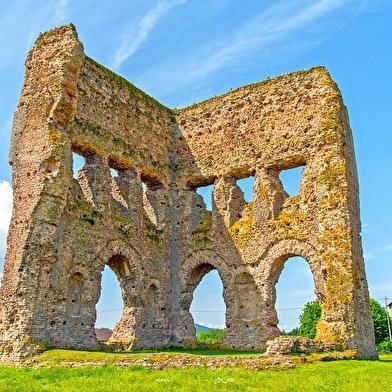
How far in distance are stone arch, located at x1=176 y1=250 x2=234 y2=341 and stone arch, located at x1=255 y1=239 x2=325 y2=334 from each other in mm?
1163

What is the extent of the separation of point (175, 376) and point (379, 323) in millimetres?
29106

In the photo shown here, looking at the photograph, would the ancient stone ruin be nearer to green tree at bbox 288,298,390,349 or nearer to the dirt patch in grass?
the dirt patch in grass

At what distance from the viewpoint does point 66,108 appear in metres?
14.9

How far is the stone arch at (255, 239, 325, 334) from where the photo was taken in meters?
15.5

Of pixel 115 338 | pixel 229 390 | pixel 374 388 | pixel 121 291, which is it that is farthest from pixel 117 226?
pixel 374 388

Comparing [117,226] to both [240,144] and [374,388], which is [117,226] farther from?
[374,388]

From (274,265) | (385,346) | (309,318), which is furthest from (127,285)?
(309,318)

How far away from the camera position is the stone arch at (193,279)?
17.0 meters

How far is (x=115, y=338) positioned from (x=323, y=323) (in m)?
6.28

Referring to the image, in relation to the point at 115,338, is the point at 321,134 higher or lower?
higher

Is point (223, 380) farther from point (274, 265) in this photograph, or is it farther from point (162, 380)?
point (274, 265)

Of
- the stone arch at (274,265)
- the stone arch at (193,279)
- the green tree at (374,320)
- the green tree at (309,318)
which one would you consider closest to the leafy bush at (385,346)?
the green tree at (374,320)

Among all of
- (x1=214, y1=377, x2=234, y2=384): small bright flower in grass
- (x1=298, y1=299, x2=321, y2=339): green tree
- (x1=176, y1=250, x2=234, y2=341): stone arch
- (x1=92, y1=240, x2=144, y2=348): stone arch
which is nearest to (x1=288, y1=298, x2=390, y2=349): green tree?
(x1=298, y1=299, x2=321, y2=339): green tree

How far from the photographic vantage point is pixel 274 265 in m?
16.3
